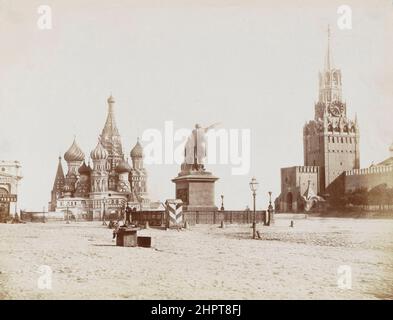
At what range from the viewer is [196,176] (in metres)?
26.8

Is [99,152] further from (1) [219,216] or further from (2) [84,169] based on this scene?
(1) [219,216]

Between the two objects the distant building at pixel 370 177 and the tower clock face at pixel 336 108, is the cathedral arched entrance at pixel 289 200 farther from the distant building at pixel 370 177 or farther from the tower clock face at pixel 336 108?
the tower clock face at pixel 336 108

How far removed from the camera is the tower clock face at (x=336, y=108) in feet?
274

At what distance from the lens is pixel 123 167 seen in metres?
78.8

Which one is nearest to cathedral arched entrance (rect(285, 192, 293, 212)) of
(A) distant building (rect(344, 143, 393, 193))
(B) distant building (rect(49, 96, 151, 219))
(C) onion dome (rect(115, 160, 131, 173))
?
(A) distant building (rect(344, 143, 393, 193))

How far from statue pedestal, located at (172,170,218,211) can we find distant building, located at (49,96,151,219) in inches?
1732

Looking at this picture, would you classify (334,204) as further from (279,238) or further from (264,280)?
(264,280)

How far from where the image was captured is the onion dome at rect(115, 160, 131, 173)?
→ 78.6 m

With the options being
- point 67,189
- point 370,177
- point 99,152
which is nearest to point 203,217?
point 99,152

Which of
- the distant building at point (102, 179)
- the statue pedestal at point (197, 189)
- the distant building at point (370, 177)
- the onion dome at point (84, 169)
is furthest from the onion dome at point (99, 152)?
the statue pedestal at point (197, 189)

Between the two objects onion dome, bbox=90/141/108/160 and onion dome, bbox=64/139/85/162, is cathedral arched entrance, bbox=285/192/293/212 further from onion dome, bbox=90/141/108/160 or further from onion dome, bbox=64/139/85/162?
onion dome, bbox=64/139/85/162

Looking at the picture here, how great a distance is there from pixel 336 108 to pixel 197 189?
207 feet
